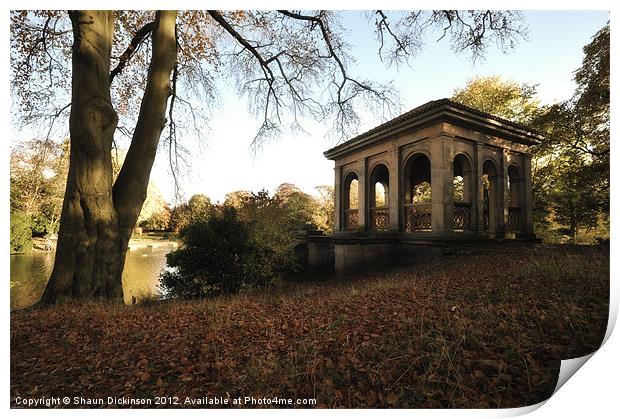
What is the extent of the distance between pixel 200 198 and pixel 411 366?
5697 millimetres

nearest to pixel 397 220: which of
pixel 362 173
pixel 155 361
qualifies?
pixel 362 173

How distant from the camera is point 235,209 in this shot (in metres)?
6.07

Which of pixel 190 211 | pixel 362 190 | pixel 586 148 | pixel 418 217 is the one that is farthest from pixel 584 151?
pixel 190 211

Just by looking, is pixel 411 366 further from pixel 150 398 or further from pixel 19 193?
pixel 19 193

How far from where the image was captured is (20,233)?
3119 millimetres

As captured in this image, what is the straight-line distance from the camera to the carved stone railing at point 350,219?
396 inches

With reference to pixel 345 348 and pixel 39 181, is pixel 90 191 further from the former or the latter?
pixel 345 348

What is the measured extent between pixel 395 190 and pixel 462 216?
1.90m

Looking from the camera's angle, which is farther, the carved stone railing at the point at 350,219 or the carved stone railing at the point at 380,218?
the carved stone railing at the point at 350,219

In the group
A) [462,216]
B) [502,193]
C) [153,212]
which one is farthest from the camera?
[153,212]

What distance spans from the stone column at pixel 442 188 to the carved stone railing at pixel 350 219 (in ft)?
11.7

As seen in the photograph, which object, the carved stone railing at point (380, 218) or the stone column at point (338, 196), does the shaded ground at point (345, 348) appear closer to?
the carved stone railing at point (380, 218)

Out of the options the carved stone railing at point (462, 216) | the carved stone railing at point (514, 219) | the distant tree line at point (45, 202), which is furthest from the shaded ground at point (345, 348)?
the carved stone railing at point (514, 219)

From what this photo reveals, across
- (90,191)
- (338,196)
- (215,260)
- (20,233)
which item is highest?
(338,196)
